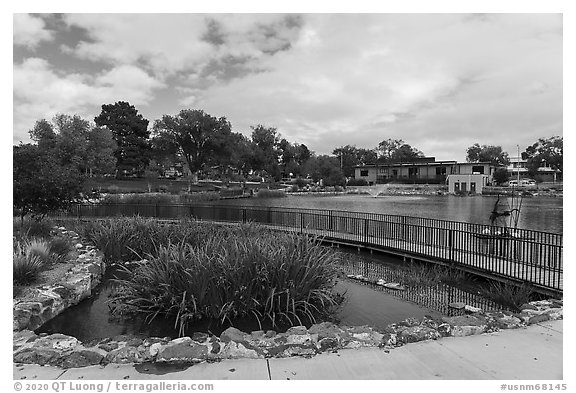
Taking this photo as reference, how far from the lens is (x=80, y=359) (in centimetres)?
369

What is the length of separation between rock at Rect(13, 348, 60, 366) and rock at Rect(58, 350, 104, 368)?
0.40 ft

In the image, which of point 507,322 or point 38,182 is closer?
point 507,322

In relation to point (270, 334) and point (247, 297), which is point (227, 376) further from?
point (247, 297)

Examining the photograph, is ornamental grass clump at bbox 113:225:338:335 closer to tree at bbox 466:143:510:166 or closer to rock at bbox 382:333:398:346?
rock at bbox 382:333:398:346

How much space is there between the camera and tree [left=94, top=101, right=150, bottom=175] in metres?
64.5

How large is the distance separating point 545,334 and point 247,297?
405 cm

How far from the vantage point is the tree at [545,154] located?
87.0 m

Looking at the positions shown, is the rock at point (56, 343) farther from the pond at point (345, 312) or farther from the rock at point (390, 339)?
the rock at point (390, 339)

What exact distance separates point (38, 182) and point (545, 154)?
4094 inches

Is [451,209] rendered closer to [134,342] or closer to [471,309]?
[471,309]

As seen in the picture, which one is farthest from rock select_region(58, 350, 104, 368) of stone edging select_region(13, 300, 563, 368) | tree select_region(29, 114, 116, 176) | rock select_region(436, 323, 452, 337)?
tree select_region(29, 114, 116, 176)

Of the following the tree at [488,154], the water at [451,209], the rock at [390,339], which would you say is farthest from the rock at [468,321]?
the tree at [488,154]

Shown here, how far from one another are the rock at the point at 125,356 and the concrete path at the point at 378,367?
112 mm

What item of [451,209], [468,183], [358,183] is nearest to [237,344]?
[451,209]
